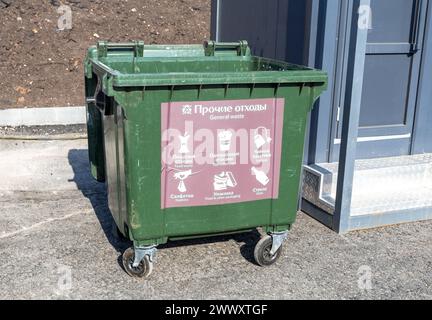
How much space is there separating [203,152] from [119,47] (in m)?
1.52

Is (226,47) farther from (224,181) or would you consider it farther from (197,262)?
(197,262)

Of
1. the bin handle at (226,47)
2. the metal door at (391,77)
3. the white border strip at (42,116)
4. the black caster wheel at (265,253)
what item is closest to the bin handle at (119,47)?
the bin handle at (226,47)

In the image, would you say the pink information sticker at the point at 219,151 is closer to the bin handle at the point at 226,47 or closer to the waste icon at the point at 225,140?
the waste icon at the point at 225,140

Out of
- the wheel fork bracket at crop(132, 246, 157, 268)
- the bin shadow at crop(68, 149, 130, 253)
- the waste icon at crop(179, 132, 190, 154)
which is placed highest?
the waste icon at crop(179, 132, 190, 154)

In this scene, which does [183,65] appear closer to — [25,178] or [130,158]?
[130,158]

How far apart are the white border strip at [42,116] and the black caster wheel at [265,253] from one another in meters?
5.00

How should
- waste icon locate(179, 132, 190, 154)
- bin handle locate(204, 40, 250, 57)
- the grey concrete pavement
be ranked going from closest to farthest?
waste icon locate(179, 132, 190, 154) < the grey concrete pavement < bin handle locate(204, 40, 250, 57)

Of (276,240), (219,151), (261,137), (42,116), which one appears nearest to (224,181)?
(219,151)

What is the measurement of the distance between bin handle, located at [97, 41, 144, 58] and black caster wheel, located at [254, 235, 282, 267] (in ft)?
6.08

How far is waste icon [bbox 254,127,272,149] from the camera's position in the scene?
139 inches

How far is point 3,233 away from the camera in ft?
14.4

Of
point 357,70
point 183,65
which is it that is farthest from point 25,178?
point 357,70

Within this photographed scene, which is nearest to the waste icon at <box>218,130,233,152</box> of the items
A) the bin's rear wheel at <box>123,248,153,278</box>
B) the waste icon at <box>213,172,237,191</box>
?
the waste icon at <box>213,172,237,191</box>

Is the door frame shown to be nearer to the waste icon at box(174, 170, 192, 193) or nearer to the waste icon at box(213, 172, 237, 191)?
the waste icon at box(213, 172, 237, 191)
